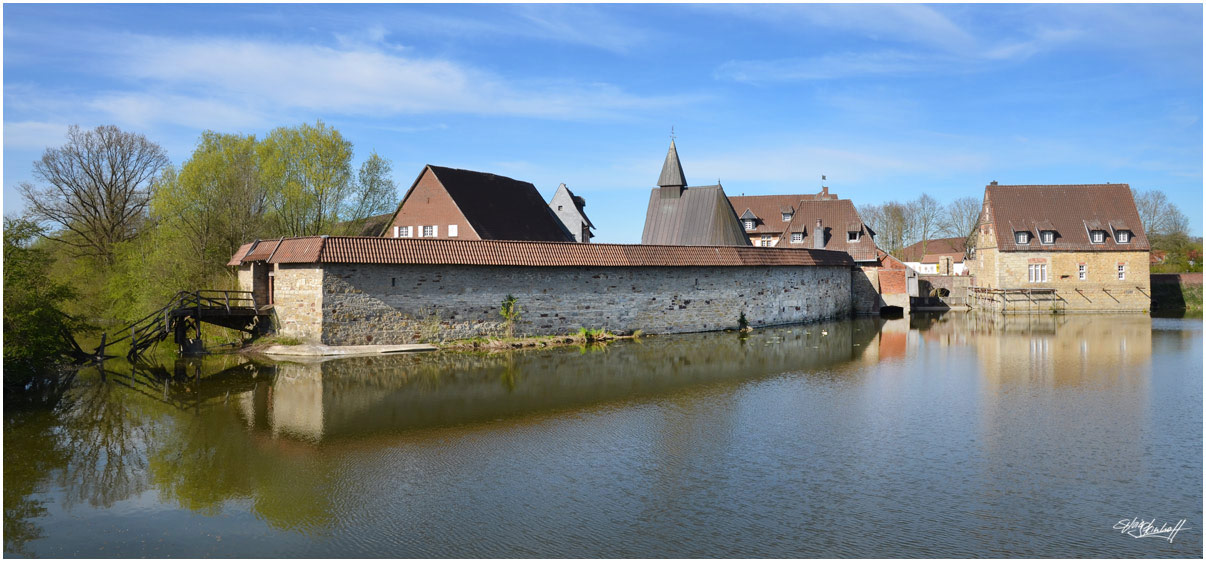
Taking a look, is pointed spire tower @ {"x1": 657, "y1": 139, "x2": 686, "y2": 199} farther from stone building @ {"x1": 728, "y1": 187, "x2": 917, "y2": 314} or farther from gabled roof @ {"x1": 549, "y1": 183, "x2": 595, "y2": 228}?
gabled roof @ {"x1": 549, "y1": 183, "x2": 595, "y2": 228}

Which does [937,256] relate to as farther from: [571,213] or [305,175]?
[305,175]

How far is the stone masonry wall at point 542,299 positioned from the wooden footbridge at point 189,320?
2.12m

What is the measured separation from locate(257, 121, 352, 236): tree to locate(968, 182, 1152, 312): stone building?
1063 inches

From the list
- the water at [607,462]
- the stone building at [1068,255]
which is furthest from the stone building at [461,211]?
the stone building at [1068,255]

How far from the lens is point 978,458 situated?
29.5ft

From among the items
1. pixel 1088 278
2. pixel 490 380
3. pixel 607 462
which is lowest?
pixel 607 462

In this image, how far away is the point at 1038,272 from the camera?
111ft

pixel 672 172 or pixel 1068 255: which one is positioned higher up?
pixel 672 172

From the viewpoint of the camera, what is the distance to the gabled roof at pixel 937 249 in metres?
57.0

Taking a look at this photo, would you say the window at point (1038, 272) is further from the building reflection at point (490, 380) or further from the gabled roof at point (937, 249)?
the gabled roof at point (937, 249)

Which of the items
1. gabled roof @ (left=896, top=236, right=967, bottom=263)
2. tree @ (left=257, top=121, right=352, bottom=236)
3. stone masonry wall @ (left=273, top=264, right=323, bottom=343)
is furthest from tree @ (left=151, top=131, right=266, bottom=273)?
gabled roof @ (left=896, top=236, right=967, bottom=263)

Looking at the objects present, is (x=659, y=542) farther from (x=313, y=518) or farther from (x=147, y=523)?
(x=147, y=523)

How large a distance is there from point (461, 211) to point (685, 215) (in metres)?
7.77

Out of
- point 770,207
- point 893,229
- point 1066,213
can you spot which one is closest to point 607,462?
point 1066,213
